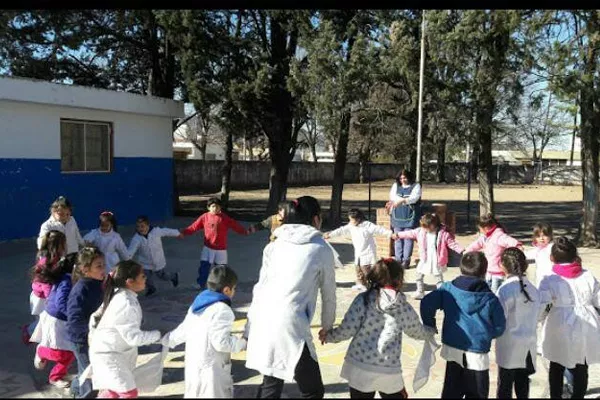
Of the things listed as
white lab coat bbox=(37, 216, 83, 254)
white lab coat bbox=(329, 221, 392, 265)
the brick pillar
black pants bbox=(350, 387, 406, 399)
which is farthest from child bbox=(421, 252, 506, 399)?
the brick pillar

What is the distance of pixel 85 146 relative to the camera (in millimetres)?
14414

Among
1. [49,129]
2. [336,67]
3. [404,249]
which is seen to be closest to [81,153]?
[49,129]

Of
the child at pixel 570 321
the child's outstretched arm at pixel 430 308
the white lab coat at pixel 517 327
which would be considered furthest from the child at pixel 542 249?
the child's outstretched arm at pixel 430 308

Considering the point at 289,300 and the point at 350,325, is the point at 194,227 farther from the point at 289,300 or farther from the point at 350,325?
the point at 350,325

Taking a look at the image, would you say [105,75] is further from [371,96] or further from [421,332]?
[421,332]

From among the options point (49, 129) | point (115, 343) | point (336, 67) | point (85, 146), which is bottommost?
point (115, 343)

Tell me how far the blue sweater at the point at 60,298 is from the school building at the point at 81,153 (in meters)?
8.71

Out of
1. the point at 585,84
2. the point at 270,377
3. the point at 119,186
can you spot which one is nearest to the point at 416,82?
the point at 585,84

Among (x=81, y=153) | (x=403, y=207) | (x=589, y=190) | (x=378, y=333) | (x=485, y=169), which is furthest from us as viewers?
(x=485, y=169)

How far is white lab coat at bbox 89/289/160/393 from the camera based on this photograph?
12.5ft

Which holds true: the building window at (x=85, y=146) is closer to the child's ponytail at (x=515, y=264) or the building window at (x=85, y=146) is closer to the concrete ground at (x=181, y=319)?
the concrete ground at (x=181, y=319)

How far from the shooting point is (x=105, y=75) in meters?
19.0

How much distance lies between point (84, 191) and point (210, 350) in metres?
11.5

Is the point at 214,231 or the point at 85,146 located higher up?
the point at 85,146
